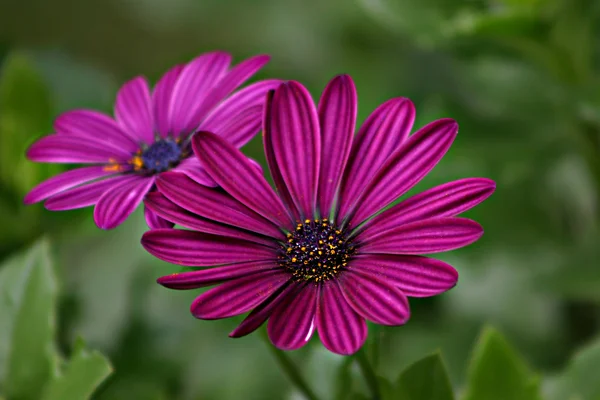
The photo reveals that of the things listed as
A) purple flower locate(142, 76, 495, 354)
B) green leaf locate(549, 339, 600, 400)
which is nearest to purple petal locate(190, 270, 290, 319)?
purple flower locate(142, 76, 495, 354)

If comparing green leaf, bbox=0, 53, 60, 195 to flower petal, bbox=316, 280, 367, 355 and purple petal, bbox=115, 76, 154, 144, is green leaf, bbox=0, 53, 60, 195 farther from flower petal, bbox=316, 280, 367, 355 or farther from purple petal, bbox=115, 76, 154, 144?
flower petal, bbox=316, 280, 367, 355

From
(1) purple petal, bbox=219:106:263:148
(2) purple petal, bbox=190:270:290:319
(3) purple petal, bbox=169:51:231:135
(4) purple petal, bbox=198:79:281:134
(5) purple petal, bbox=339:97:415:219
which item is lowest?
(2) purple petal, bbox=190:270:290:319

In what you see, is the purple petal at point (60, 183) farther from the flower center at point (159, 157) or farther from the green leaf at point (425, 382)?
the green leaf at point (425, 382)

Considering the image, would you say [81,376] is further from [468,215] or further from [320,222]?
[468,215]

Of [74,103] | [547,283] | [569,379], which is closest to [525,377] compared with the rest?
[569,379]

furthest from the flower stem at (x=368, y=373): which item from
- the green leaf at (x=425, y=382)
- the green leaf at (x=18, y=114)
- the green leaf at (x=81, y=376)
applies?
the green leaf at (x=18, y=114)

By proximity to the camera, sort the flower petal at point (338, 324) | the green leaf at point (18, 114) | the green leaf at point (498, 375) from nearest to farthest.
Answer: the flower petal at point (338, 324) < the green leaf at point (498, 375) < the green leaf at point (18, 114)

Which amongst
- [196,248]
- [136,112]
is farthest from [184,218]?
[136,112]
